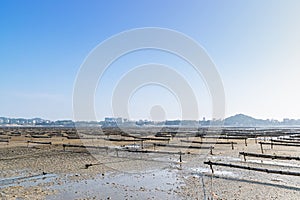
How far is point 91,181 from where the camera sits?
47.6ft

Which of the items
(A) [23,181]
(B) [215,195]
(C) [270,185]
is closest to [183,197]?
(B) [215,195]

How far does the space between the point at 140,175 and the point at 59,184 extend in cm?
500

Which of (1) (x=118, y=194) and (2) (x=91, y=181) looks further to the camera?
(2) (x=91, y=181)

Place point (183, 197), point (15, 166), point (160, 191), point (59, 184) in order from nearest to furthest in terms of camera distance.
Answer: point (183, 197), point (160, 191), point (59, 184), point (15, 166)

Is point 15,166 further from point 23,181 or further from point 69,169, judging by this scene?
point 23,181

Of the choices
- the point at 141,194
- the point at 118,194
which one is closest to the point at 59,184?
the point at 118,194

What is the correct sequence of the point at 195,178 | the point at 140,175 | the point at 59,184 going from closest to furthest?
the point at 59,184 → the point at 195,178 → the point at 140,175

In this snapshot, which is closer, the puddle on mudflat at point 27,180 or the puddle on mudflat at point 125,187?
the puddle on mudflat at point 125,187

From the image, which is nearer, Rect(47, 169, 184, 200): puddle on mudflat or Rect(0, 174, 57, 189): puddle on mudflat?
Rect(47, 169, 184, 200): puddle on mudflat

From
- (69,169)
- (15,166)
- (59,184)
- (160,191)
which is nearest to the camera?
(160,191)

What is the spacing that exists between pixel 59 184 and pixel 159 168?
24.7ft

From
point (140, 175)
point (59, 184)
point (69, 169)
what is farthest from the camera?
point (69, 169)

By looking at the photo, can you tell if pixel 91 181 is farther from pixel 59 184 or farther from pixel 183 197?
pixel 183 197

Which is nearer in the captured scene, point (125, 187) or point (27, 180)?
point (125, 187)
